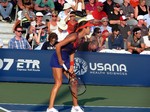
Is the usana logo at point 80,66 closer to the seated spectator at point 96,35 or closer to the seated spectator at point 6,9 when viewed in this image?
the seated spectator at point 96,35

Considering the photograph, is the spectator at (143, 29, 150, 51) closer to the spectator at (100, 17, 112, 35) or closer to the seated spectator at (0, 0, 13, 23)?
the spectator at (100, 17, 112, 35)

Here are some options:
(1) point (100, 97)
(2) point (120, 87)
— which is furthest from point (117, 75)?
(1) point (100, 97)

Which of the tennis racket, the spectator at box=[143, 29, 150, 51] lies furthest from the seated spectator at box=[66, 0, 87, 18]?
the tennis racket

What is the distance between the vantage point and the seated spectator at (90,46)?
1286 cm

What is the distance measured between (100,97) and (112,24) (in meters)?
4.45

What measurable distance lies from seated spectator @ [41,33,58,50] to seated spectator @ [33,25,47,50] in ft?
2.30

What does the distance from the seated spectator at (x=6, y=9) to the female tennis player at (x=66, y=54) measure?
6.68 meters

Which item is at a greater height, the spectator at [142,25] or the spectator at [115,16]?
the spectator at [115,16]

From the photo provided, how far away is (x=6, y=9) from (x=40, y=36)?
209cm

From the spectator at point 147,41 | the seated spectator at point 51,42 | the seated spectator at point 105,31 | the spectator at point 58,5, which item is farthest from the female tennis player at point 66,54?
the spectator at point 58,5

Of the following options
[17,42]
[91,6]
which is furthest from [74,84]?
[91,6]

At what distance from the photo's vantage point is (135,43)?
44.6ft

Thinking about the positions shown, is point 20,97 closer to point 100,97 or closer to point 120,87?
point 100,97

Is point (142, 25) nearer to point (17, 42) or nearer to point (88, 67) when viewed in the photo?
point (88, 67)
